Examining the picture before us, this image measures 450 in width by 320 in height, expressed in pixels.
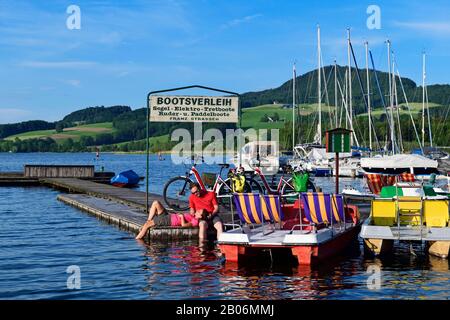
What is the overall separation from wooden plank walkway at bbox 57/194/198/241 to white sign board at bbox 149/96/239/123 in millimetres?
3405

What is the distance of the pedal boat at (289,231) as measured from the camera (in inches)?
647

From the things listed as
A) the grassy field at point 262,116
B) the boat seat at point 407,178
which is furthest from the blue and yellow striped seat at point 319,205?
the grassy field at point 262,116

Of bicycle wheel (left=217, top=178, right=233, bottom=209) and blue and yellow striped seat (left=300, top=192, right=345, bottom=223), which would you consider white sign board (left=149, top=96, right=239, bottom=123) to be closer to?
bicycle wheel (left=217, top=178, right=233, bottom=209)

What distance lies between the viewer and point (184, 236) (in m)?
20.6

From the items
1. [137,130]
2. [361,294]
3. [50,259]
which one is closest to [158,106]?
[50,259]

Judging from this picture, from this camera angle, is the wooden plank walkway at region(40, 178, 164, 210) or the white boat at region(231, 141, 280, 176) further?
the white boat at region(231, 141, 280, 176)

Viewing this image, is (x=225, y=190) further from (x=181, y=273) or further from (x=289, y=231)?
(x=181, y=273)

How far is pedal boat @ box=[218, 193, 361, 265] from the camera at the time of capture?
16422 mm

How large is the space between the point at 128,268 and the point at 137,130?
174m

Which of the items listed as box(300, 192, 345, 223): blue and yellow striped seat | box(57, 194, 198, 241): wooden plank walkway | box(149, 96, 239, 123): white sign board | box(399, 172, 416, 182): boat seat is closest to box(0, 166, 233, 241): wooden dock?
box(57, 194, 198, 241): wooden plank walkway

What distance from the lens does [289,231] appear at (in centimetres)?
1811

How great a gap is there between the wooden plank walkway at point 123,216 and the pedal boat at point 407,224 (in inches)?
202

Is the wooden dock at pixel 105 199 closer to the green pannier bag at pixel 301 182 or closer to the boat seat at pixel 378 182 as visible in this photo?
the green pannier bag at pixel 301 182

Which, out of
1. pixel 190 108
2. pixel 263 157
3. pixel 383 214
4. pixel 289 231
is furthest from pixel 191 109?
pixel 263 157
